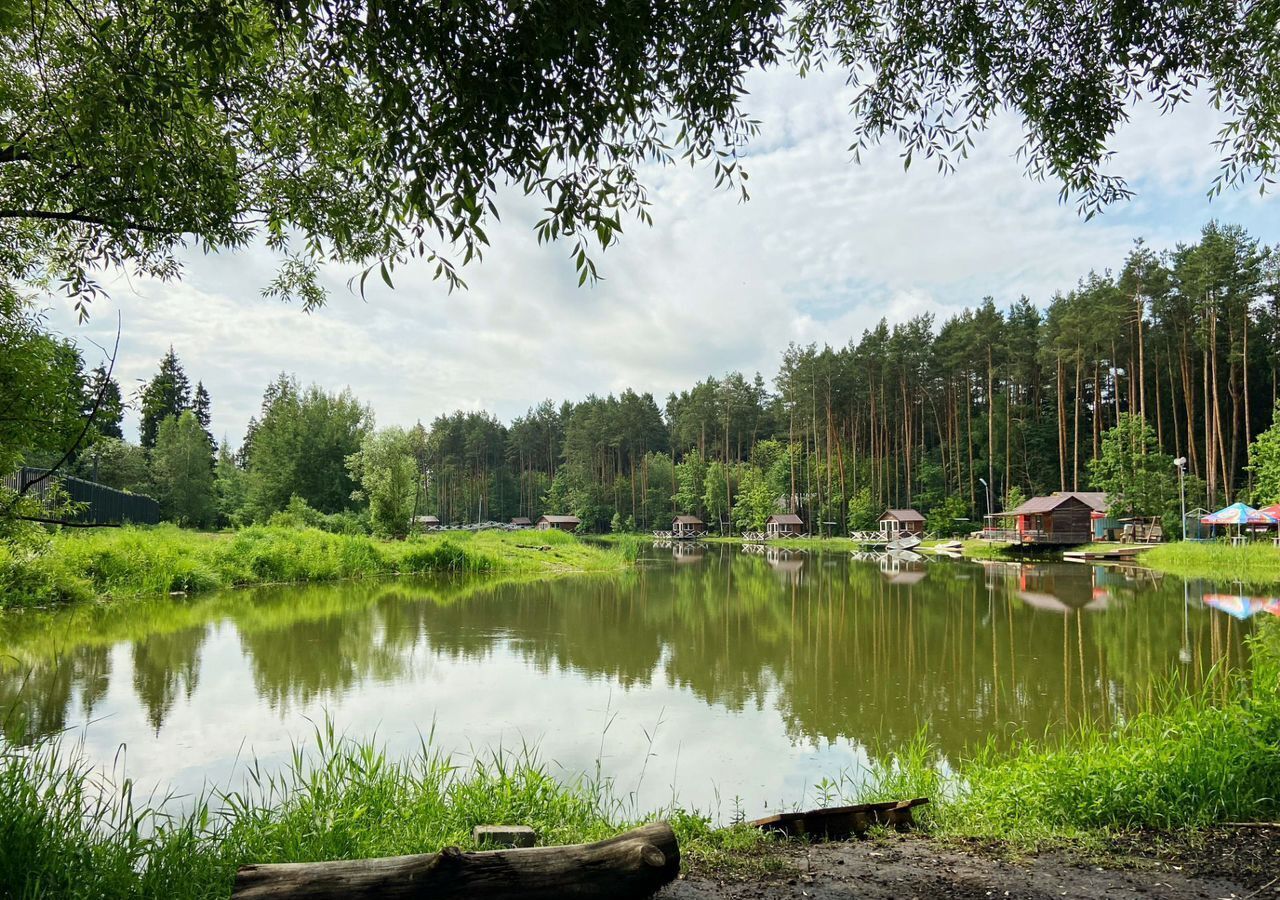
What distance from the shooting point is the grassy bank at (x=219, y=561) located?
13.1m

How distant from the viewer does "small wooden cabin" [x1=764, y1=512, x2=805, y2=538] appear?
57812 millimetres

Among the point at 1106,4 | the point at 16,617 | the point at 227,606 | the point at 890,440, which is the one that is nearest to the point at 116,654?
the point at 16,617

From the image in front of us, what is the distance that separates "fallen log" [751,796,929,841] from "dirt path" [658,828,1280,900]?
35cm

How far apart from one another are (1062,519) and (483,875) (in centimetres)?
4317

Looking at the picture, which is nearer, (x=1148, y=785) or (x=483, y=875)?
(x=483, y=875)

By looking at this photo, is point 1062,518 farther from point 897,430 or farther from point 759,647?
point 759,647

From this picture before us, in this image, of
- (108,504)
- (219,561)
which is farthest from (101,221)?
(108,504)

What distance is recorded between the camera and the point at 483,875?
89.1 inches

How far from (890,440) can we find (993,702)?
174ft

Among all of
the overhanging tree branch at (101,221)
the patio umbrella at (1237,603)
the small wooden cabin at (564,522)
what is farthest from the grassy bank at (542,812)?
the small wooden cabin at (564,522)

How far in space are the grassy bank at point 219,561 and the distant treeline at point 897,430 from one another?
370 cm

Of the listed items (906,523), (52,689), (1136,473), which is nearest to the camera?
(52,689)

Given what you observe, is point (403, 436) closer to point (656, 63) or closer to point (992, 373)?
Result: point (656, 63)

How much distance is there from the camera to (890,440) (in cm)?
5806
